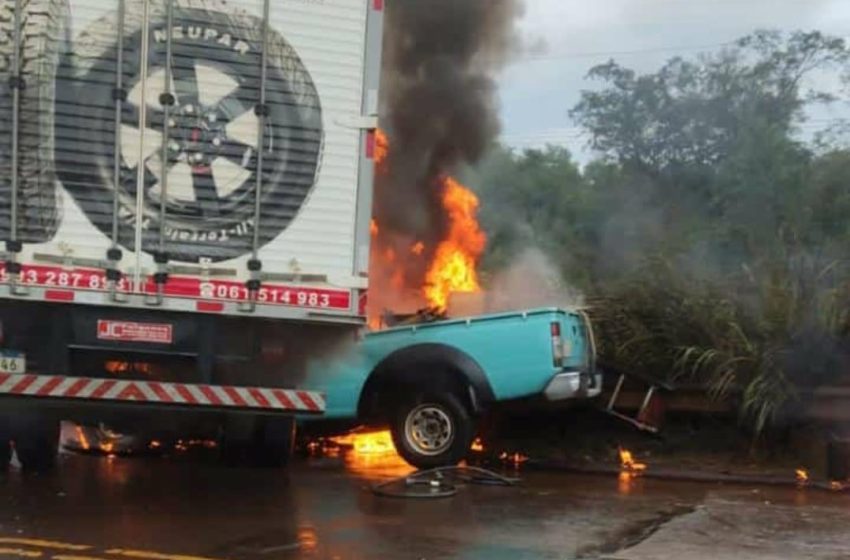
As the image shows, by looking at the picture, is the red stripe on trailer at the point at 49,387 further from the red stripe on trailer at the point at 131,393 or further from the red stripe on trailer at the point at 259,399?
the red stripe on trailer at the point at 259,399

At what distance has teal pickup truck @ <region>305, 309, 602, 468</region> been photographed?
32.5ft

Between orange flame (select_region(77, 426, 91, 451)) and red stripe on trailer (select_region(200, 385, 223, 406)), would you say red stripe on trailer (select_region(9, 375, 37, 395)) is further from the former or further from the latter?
orange flame (select_region(77, 426, 91, 451))

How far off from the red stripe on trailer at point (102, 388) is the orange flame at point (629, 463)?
5.45 m

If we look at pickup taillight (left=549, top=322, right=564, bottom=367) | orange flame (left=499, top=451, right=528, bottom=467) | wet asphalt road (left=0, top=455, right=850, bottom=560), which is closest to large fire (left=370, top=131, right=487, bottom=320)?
orange flame (left=499, top=451, right=528, bottom=467)

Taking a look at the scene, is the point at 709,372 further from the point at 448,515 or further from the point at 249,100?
the point at 249,100

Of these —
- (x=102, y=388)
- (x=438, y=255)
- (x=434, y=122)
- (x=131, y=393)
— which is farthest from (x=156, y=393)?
(x=434, y=122)

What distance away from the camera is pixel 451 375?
10055mm

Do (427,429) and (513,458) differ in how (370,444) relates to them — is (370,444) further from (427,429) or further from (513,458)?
(427,429)

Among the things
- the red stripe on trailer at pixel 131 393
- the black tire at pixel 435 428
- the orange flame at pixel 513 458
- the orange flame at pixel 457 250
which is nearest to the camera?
the red stripe on trailer at pixel 131 393

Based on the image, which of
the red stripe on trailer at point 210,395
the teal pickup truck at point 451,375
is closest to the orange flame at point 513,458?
the teal pickup truck at point 451,375

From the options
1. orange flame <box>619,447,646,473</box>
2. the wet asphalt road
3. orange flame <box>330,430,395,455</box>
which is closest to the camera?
the wet asphalt road

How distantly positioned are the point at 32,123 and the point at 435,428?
4.51m

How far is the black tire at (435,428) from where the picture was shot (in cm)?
995

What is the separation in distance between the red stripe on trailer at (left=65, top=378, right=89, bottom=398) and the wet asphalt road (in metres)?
0.83
